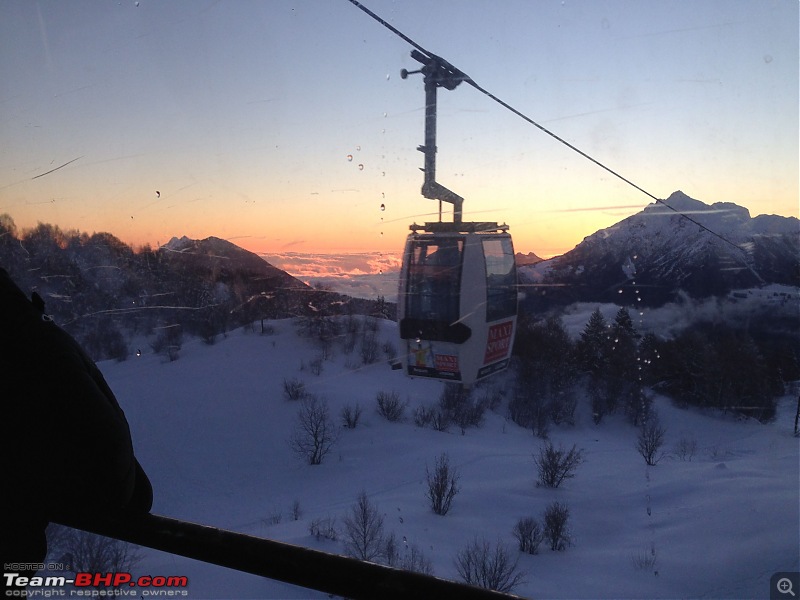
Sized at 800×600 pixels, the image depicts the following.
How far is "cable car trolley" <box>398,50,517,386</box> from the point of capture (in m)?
5.07

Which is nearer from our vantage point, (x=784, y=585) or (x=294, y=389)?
(x=784, y=585)

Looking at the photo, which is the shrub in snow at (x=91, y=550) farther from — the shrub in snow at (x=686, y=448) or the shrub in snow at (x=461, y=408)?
the shrub in snow at (x=461, y=408)

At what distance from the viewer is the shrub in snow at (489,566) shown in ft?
12.2

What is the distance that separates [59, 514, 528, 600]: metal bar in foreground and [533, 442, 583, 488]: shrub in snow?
5890 millimetres

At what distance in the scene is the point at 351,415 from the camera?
11.1 metres

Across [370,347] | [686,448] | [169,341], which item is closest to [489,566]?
[686,448]

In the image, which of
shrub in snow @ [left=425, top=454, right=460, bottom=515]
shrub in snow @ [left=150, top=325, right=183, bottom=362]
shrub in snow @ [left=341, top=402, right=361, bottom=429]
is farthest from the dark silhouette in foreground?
A: shrub in snow @ [left=341, top=402, right=361, bottom=429]

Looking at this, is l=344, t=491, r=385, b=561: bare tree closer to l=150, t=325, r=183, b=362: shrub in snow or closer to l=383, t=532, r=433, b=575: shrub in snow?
l=383, t=532, r=433, b=575: shrub in snow

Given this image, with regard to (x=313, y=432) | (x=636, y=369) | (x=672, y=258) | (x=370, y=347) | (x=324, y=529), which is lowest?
(x=313, y=432)

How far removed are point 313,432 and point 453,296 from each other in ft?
19.2

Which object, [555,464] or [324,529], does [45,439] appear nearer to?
[324,529]

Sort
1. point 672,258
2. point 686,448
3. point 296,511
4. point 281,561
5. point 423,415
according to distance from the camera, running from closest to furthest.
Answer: point 281,561 → point 296,511 → point 672,258 → point 686,448 → point 423,415

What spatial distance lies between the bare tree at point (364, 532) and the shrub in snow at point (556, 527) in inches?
56.6

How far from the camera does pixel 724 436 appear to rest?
6852 mm
